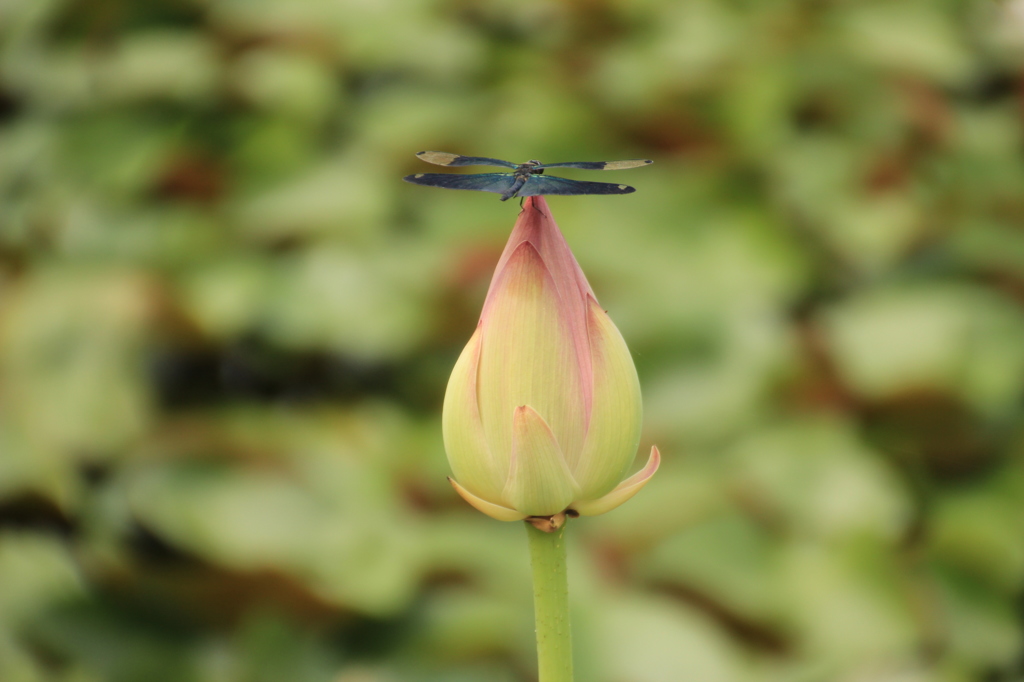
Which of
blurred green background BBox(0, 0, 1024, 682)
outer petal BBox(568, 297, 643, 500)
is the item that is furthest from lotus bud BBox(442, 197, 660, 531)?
blurred green background BBox(0, 0, 1024, 682)

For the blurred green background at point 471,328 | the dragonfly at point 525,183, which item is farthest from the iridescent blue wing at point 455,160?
the blurred green background at point 471,328

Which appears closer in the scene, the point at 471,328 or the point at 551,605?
the point at 551,605

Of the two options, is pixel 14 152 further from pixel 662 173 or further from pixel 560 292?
pixel 560 292

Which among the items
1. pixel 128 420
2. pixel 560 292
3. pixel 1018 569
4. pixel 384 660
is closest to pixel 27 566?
pixel 128 420

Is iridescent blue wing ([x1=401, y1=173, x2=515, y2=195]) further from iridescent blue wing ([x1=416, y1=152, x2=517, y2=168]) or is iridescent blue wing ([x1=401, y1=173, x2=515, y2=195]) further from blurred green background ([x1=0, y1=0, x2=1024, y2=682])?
blurred green background ([x1=0, y1=0, x2=1024, y2=682])

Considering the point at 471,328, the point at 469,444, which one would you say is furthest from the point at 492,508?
the point at 471,328

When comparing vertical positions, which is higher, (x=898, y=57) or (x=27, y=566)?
(x=898, y=57)

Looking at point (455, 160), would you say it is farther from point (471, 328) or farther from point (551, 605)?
point (471, 328)
